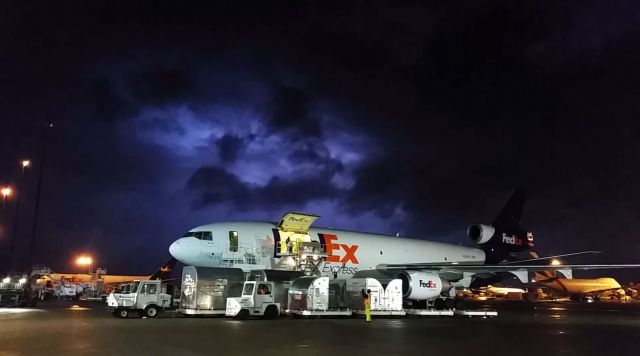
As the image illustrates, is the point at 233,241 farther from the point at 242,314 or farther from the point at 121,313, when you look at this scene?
the point at 121,313

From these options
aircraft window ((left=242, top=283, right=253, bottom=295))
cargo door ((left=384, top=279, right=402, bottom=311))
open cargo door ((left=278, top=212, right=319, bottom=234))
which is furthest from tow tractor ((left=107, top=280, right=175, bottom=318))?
cargo door ((left=384, top=279, right=402, bottom=311))

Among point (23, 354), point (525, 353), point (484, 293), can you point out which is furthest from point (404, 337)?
point (484, 293)

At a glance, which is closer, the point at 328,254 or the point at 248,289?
the point at 248,289

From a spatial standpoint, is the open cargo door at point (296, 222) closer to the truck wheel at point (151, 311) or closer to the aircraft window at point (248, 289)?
the aircraft window at point (248, 289)

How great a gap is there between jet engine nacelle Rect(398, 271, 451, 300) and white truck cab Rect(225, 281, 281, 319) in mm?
10221

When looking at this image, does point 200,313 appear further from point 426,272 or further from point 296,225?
point 426,272

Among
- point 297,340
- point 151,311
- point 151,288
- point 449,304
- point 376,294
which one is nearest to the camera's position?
point 297,340

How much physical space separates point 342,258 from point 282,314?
7.98 metres

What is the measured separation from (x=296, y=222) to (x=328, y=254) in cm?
342

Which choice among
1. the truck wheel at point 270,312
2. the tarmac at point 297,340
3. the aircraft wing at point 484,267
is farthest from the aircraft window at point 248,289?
the aircraft wing at point 484,267

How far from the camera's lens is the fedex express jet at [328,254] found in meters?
31.3

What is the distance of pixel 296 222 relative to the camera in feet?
110

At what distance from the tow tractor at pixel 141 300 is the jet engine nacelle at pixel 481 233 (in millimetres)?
32087

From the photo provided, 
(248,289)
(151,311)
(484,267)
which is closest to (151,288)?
(151,311)
